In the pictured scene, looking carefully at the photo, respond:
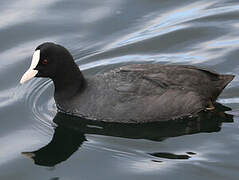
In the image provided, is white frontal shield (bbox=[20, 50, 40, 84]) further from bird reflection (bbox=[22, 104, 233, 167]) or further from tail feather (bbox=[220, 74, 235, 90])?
tail feather (bbox=[220, 74, 235, 90])

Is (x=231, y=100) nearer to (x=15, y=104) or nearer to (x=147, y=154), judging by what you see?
(x=147, y=154)

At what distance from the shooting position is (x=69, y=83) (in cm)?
929

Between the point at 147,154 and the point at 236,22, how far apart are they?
14.3 feet

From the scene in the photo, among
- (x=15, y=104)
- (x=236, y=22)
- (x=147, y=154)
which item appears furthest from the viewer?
(x=236, y=22)

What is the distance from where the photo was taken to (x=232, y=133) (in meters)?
8.50

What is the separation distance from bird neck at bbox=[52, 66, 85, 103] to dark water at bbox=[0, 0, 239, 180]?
0.37 meters

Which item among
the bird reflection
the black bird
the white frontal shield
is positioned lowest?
the bird reflection

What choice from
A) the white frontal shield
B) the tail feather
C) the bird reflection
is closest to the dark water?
the bird reflection

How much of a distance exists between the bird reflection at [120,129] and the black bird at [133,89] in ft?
0.29

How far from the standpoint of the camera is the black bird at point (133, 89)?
881cm

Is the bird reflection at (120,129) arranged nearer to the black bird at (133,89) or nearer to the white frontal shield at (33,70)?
the black bird at (133,89)

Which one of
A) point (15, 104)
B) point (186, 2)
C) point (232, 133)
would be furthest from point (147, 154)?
point (186, 2)

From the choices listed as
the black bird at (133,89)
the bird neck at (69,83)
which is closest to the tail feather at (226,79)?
the black bird at (133,89)

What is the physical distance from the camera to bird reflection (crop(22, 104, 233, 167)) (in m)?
8.55
